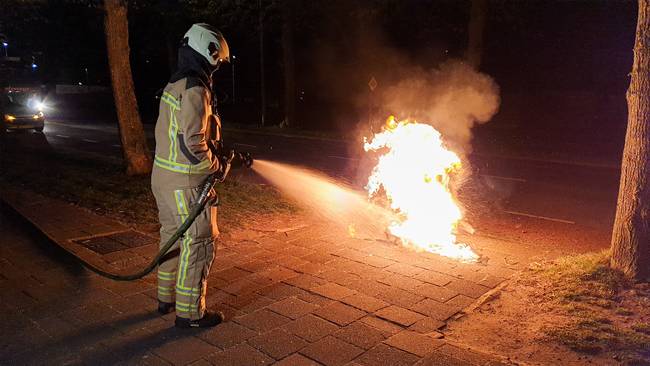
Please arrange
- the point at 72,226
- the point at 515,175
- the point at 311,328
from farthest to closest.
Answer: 1. the point at 515,175
2. the point at 72,226
3. the point at 311,328

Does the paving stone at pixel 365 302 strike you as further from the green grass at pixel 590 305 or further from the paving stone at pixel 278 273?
the green grass at pixel 590 305

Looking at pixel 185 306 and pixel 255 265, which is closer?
pixel 185 306

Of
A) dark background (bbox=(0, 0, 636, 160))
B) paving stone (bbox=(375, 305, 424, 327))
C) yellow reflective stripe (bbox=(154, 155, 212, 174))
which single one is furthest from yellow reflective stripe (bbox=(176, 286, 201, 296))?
dark background (bbox=(0, 0, 636, 160))

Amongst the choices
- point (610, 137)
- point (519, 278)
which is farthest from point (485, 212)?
point (610, 137)

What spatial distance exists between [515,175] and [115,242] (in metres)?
10.5

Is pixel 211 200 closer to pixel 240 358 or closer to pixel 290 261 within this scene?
pixel 240 358

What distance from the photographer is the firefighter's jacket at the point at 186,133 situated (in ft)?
12.8

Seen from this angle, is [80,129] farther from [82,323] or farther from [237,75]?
[82,323]

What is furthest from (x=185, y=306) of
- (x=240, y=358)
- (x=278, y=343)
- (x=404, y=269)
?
(x=404, y=269)

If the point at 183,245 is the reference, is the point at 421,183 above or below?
above

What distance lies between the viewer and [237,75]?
42.7 m

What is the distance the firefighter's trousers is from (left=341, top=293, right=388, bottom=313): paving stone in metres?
1.37

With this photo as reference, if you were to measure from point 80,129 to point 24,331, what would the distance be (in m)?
24.6

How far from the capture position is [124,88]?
10617mm
